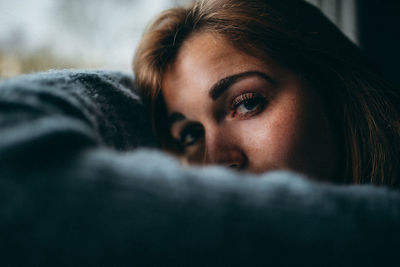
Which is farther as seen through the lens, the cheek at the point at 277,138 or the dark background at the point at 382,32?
the dark background at the point at 382,32

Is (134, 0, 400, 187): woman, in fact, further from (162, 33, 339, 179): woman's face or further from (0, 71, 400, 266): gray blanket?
(0, 71, 400, 266): gray blanket

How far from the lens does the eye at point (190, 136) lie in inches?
32.9

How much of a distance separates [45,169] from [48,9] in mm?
1019

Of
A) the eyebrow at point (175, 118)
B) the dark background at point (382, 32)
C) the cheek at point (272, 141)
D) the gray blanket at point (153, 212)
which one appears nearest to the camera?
the gray blanket at point (153, 212)

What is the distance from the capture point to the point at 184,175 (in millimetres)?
203

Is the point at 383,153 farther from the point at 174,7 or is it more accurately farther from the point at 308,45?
the point at 174,7

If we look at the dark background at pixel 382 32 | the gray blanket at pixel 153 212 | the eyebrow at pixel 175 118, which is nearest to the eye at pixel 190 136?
the eyebrow at pixel 175 118

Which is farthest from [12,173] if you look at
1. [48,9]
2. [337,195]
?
[48,9]

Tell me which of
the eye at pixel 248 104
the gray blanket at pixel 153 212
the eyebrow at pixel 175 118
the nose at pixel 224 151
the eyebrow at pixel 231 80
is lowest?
the gray blanket at pixel 153 212

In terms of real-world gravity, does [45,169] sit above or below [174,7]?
below

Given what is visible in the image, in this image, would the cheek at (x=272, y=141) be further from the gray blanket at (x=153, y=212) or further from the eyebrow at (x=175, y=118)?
the gray blanket at (x=153, y=212)

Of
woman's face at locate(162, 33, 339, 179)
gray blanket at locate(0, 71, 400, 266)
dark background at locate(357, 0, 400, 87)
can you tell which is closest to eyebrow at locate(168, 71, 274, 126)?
woman's face at locate(162, 33, 339, 179)

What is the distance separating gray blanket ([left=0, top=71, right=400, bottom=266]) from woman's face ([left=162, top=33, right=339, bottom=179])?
347mm

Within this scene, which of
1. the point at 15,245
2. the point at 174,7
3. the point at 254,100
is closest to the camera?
the point at 15,245
